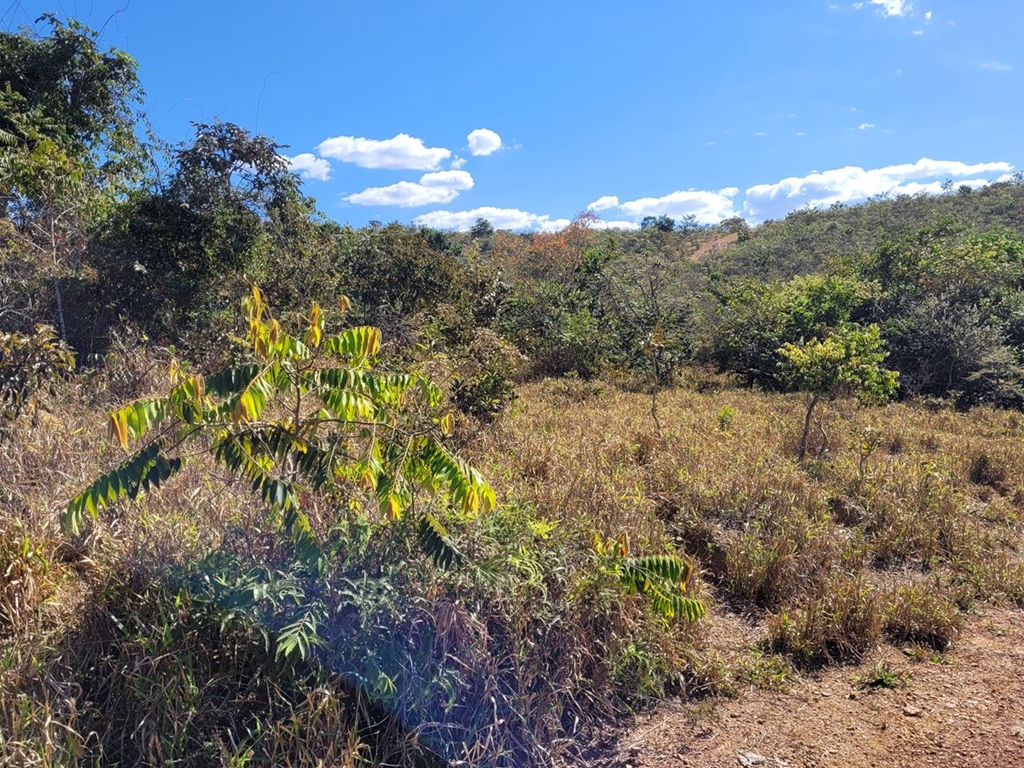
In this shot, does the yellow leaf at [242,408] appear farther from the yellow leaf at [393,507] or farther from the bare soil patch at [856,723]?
the bare soil patch at [856,723]

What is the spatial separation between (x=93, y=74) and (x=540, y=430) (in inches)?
393

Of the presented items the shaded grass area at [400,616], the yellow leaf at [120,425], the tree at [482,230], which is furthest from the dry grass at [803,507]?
the tree at [482,230]

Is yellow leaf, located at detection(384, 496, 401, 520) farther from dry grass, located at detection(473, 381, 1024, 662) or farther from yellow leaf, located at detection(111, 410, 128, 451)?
dry grass, located at detection(473, 381, 1024, 662)

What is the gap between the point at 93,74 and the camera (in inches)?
Answer: 414

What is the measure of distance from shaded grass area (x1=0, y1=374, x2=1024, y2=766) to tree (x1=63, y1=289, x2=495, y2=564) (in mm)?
300

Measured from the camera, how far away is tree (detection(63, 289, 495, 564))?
7.52 ft

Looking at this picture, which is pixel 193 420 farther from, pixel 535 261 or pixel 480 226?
pixel 480 226

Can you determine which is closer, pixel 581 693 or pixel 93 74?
pixel 581 693

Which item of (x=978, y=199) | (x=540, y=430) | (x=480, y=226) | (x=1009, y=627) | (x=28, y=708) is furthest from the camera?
(x=480, y=226)

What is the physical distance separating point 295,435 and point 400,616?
0.87 metres

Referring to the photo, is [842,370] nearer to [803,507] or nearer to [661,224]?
[803,507]

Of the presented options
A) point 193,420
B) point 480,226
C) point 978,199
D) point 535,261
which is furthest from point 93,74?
point 978,199

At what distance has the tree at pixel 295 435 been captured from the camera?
7.52 feet

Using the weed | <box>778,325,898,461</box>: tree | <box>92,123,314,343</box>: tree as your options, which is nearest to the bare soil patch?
the weed
